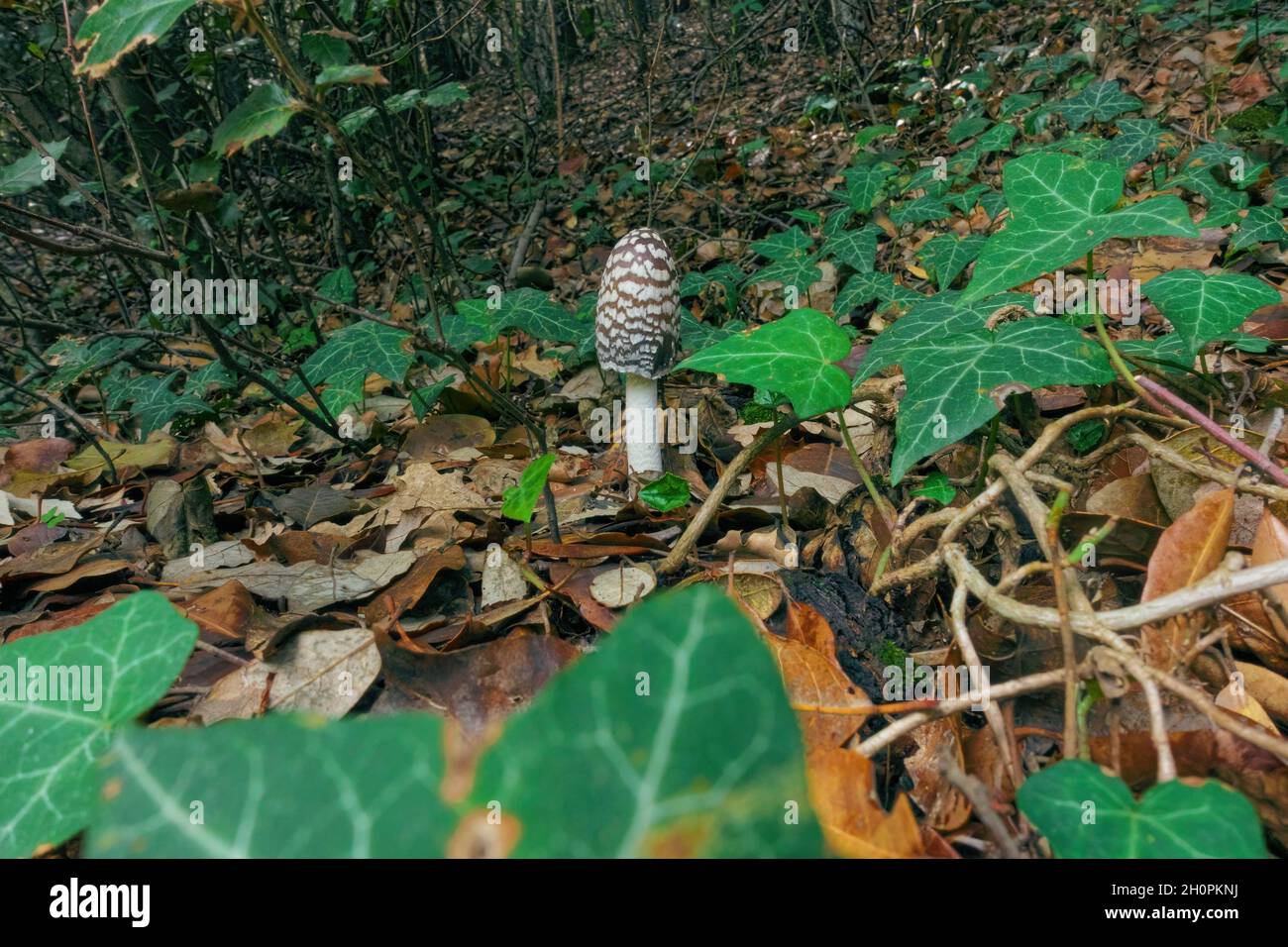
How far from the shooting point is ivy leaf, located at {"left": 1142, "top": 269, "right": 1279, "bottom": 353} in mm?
1921

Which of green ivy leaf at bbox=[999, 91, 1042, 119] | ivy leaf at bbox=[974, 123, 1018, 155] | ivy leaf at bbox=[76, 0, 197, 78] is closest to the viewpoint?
ivy leaf at bbox=[76, 0, 197, 78]

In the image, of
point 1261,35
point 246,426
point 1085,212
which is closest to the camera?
point 1085,212

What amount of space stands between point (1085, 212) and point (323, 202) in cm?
743

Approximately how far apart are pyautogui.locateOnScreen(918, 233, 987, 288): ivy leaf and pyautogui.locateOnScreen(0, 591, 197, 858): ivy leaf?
2913 mm

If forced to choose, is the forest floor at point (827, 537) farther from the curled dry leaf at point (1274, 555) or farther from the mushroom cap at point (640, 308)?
the mushroom cap at point (640, 308)

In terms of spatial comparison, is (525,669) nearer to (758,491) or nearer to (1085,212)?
(758,491)

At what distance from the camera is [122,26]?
193cm

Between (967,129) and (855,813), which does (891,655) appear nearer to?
(855,813)

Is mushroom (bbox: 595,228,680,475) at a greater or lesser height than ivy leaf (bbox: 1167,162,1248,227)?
lesser

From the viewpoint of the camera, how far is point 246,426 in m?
4.46

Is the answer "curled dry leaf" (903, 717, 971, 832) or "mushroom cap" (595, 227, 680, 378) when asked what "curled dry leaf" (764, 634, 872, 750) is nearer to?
"curled dry leaf" (903, 717, 971, 832)

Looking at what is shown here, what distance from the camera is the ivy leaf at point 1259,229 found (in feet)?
10.2

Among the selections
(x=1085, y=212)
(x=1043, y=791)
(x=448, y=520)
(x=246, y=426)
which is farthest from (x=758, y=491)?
(x=246, y=426)

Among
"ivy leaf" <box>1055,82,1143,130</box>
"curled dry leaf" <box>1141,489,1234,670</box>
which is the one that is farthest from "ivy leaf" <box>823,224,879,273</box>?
"curled dry leaf" <box>1141,489,1234,670</box>
